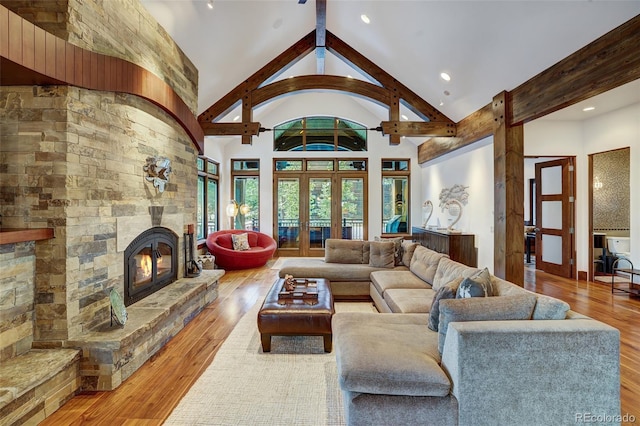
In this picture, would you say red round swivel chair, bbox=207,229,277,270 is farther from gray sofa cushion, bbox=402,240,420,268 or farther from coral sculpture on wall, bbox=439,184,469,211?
coral sculpture on wall, bbox=439,184,469,211

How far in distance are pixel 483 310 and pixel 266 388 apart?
169 cm

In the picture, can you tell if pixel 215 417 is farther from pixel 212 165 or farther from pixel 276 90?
pixel 212 165

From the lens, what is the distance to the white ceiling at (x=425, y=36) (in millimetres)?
3109

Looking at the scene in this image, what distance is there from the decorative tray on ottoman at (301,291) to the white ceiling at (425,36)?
3522mm

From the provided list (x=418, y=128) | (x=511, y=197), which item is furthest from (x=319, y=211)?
(x=511, y=197)

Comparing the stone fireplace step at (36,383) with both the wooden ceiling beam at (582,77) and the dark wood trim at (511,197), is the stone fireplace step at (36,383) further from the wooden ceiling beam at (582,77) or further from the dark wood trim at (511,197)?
the wooden ceiling beam at (582,77)

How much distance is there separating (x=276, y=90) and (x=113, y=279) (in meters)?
4.38

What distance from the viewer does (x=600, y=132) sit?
548 centimetres

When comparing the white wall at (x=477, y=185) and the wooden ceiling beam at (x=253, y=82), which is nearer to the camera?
the white wall at (x=477, y=185)

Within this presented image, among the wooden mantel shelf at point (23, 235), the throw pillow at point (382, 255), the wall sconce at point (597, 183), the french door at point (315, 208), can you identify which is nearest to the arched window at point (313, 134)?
the french door at point (315, 208)

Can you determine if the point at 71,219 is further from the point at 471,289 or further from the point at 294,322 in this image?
the point at 471,289

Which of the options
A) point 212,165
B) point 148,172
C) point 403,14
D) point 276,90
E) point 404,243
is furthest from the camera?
point 212,165

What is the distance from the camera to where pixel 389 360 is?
179 centimetres

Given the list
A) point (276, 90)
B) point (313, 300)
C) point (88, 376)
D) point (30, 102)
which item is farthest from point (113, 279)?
point (276, 90)
